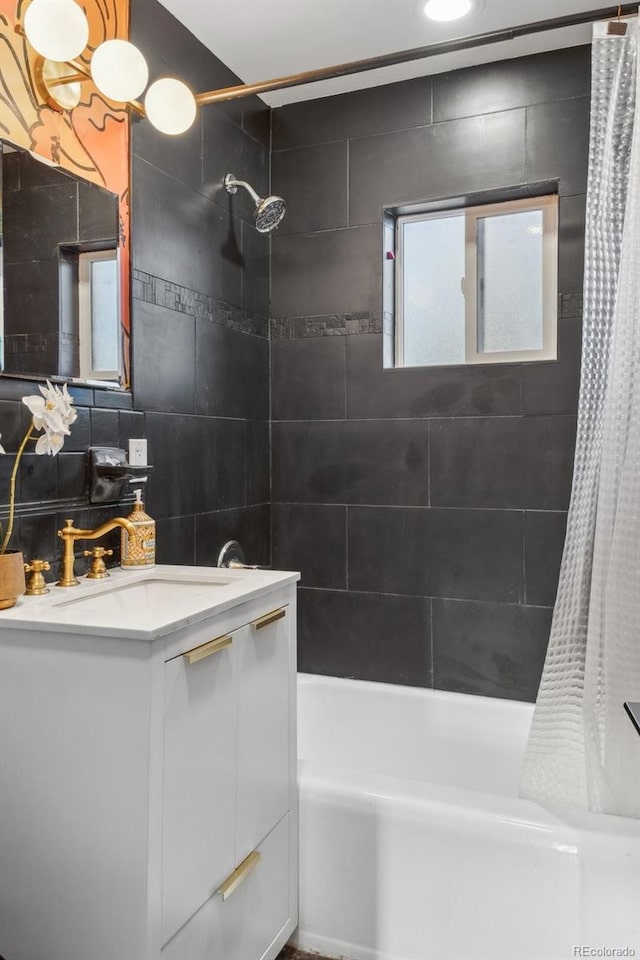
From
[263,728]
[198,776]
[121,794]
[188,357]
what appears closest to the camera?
[121,794]

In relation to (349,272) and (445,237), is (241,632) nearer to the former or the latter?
(349,272)

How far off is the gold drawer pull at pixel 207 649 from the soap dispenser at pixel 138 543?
564 mm

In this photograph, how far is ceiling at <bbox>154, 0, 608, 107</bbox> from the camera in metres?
2.09

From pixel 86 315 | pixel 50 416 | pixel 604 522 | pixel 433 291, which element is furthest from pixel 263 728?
pixel 433 291

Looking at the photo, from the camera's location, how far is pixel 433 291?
261 centimetres

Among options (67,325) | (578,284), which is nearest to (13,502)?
(67,325)

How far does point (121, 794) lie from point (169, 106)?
5.73 ft

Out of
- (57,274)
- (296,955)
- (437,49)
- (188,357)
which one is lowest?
(296,955)

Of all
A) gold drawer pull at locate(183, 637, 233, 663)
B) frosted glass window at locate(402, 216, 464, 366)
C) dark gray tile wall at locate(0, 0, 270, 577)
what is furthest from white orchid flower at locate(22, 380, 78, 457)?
frosted glass window at locate(402, 216, 464, 366)

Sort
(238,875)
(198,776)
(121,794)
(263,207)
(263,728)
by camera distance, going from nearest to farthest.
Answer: (121,794) → (198,776) → (238,875) → (263,728) → (263,207)

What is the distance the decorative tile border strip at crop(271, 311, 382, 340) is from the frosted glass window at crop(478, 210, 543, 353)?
41cm

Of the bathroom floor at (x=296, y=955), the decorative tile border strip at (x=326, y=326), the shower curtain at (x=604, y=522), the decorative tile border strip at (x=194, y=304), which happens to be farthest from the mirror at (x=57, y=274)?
the bathroom floor at (x=296, y=955)

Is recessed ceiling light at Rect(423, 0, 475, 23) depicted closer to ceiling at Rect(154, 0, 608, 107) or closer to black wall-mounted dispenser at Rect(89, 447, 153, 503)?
ceiling at Rect(154, 0, 608, 107)

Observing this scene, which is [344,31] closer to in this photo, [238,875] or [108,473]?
[108,473]
